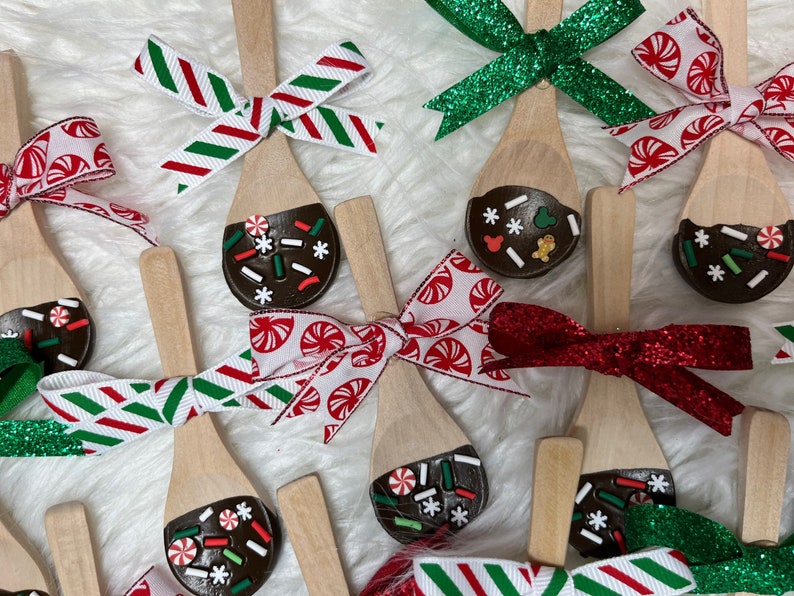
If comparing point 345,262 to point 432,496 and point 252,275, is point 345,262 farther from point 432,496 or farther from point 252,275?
point 432,496

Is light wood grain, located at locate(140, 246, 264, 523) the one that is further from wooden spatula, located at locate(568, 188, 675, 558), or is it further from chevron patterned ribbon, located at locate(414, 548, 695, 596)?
wooden spatula, located at locate(568, 188, 675, 558)

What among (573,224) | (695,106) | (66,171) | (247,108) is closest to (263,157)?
(247,108)

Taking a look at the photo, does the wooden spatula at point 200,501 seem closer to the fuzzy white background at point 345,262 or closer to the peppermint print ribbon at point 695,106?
the fuzzy white background at point 345,262

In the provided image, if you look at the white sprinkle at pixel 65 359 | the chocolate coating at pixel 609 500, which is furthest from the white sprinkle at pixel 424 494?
the white sprinkle at pixel 65 359

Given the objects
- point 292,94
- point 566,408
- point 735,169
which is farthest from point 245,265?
point 735,169

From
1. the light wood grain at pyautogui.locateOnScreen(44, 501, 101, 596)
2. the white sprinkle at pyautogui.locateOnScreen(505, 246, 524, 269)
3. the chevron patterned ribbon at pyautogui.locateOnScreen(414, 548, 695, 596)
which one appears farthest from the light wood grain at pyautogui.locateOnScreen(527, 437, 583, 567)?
the light wood grain at pyautogui.locateOnScreen(44, 501, 101, 596)

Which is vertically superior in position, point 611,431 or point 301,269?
point 301,269
